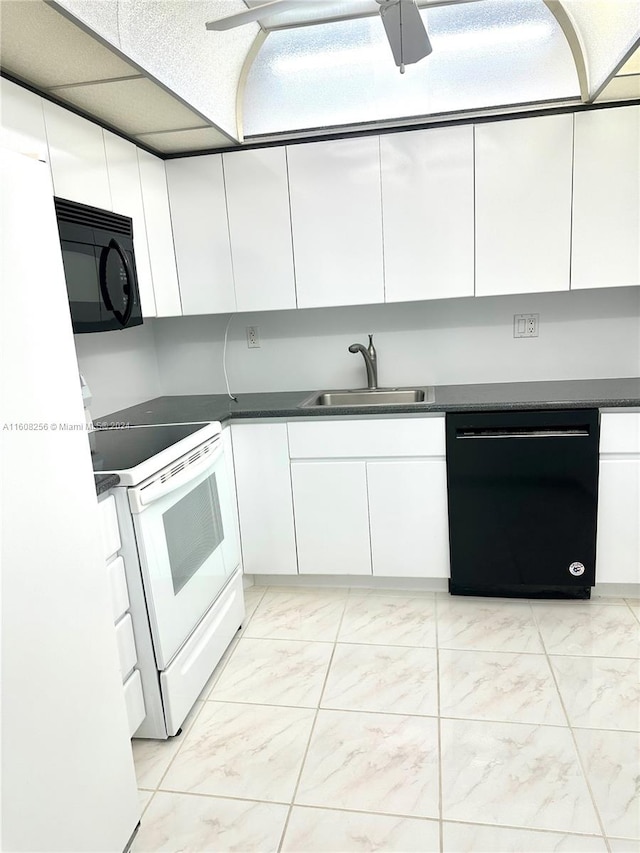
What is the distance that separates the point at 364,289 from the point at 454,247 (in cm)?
45

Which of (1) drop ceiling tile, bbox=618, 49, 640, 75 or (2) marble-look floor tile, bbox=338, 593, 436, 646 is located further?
(2) marble-look floor tile, bbox=338, 593, 436, 646

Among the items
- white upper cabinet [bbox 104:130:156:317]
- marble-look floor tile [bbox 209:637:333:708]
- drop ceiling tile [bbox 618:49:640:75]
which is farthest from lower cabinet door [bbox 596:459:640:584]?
white upper cabinet [bbox 104:130:156:317]

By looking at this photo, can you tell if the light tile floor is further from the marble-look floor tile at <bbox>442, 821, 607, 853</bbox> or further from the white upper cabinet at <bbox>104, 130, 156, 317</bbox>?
the white upper cabinet at <bbox>104, 130, 156, 317</bbox>

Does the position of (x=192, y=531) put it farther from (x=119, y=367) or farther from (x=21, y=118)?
(x=21, y=118)

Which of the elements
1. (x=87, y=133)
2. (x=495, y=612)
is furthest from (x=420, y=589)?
(x=87, y=133)

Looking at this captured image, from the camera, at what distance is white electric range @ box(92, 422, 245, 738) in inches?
69.6

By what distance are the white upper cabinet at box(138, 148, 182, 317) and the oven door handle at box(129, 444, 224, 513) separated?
918mm

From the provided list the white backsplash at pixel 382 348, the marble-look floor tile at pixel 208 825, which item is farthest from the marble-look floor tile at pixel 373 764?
the white backsplash at pixel 382 348

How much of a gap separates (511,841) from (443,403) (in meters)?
1.54

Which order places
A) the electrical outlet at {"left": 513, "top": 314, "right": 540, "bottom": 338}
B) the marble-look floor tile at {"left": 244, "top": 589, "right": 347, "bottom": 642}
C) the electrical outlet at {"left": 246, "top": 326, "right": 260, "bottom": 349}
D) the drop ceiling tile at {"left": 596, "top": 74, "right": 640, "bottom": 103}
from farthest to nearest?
the electrical outlet at {"left": 246, "top": 326, "right": 260, "bottom": 349} < the electrical outlet at {"left": 513, "top": 314, "right": 540, "bottom": 338} < the marble-look floor tile at {"left": 244, "top": 589, "right": 347, "bottom": 642} < the drop ceiling tile at {"left": 596, "top": 74, "right": 640, "bottom": 103}

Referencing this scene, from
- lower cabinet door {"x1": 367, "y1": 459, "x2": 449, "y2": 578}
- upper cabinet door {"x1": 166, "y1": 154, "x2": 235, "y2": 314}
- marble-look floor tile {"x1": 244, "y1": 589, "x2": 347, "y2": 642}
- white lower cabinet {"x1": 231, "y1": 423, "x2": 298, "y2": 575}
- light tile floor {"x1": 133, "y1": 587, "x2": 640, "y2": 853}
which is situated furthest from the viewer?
upper cabinet door {"x1": 166, "y1": 154, "x2": 235, "y2": 314}

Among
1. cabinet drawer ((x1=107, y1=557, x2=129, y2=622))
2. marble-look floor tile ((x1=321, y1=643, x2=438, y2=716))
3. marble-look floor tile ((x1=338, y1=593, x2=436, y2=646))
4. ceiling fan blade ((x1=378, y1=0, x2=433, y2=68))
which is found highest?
ceiling fan blade ((x1=378, y1=0, x2=433, y2=68))

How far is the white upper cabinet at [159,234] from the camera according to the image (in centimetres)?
266

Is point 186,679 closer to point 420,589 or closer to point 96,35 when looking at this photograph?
point 420,589
